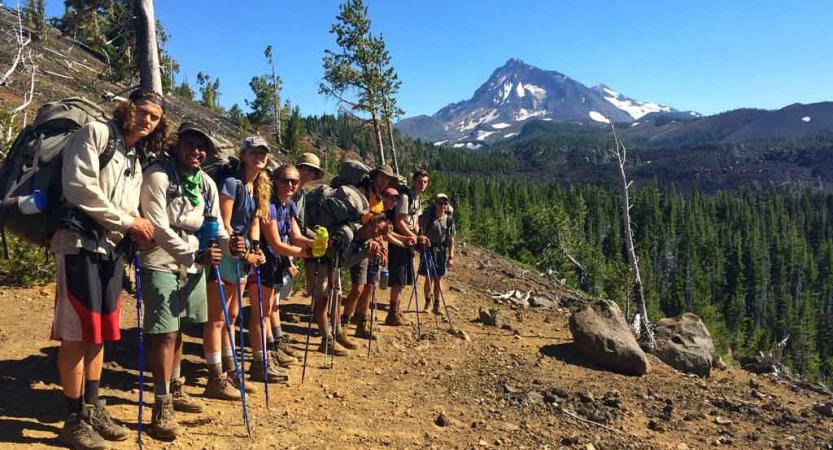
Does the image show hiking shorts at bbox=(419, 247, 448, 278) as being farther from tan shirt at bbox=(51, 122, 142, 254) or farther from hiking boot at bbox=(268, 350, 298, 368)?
tan shirt at bbox=(51, 122, 142, 254)

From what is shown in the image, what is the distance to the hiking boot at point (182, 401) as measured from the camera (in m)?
3.95

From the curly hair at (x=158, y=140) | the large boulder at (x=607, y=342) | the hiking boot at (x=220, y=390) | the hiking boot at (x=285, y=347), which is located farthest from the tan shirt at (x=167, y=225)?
the large boulder at (x=607, y=342)

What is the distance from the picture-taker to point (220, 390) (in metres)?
4.32

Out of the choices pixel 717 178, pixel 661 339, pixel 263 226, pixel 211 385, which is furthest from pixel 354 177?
pixel 717 178

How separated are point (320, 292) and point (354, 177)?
1.39 metres

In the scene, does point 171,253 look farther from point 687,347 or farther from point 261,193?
point 687,347

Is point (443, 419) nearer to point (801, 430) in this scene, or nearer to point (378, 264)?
point (378, 264)

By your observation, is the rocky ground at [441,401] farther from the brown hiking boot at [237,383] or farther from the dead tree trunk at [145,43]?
the dead tree trunk at [145,43]

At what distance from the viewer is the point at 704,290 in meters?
69.9

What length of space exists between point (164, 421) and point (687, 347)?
8731mm

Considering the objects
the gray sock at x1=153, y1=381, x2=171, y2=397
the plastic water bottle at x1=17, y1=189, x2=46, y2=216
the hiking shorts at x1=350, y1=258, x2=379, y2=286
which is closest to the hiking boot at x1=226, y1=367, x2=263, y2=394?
the gray sock at x1=153, y1=381, x2=171, y2=397

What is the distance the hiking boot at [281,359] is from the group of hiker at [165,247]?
0.01 metres

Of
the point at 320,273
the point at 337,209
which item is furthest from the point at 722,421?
the point at 337,209

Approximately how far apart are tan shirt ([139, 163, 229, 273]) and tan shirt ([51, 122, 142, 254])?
0.68ft
